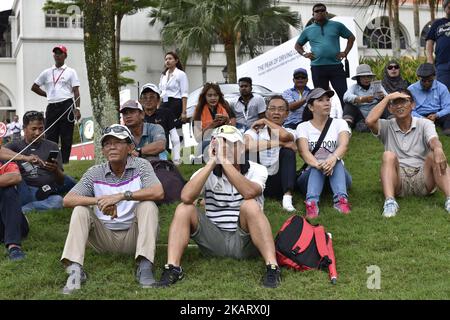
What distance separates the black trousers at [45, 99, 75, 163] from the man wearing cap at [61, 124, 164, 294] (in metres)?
4.60

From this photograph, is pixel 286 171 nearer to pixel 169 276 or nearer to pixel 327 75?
pixel 169 276

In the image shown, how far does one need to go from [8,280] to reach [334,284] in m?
2.76

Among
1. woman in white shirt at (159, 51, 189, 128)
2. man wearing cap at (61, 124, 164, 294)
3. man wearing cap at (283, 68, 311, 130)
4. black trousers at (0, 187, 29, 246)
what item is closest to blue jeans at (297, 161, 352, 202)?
man wearing cap at (61, 124, 164, 294)

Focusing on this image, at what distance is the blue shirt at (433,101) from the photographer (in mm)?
10211

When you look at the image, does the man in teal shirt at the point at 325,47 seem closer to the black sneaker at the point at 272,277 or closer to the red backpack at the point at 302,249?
the red backpack at the point at 302,249

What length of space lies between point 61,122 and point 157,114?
1925 millimetres

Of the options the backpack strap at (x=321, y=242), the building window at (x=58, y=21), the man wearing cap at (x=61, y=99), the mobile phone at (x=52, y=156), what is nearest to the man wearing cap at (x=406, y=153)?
the backpack strap at (x=321, y=242)

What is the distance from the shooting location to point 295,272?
5598mm

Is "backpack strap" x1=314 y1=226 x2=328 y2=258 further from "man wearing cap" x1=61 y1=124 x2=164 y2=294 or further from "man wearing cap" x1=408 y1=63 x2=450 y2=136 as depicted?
"man wearing cap" x1=408 y1=63 x2=450 y2=136

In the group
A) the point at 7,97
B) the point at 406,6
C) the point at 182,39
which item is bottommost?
the point at 7,97

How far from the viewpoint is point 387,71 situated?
11531 mm

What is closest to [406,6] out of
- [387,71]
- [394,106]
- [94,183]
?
[387,71]
